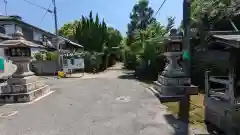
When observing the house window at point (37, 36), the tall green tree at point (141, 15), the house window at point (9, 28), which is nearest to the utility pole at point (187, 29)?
the house window at point (9, 28)

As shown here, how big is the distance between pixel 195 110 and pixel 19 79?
763 centimetres

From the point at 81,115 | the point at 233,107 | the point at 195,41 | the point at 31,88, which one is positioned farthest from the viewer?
the point at 195,41

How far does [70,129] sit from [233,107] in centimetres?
407

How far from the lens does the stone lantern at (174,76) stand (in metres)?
10.3

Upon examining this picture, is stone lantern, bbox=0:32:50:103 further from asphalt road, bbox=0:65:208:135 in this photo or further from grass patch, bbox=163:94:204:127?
grass patch, bbox=163:94:204:127

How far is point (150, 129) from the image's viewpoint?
618 centimetres

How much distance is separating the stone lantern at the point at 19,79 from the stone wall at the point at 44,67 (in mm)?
15013

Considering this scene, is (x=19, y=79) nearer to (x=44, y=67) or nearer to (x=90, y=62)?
(x=44, y=67)

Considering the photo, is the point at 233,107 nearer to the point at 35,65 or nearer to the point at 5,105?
the point at 5,105

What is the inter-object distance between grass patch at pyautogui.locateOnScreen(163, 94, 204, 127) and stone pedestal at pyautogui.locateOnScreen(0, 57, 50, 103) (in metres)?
6.10

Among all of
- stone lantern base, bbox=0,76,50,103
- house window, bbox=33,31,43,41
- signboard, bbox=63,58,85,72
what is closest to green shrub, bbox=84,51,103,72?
signboard, bbox=63,58,85,72

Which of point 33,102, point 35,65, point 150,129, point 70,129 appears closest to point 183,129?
point 150,129

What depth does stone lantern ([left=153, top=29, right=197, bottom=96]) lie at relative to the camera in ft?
33.7

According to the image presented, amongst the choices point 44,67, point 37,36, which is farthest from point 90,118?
point 37,36
